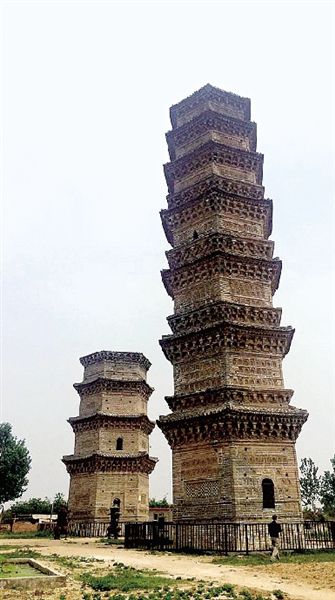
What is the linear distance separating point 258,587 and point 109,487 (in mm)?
24271

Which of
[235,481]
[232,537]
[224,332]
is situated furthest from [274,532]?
[224,332]

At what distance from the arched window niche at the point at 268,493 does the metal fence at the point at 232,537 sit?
0.77 metres

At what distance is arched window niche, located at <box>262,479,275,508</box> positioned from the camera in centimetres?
1732

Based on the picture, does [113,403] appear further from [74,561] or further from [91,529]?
[74,561]

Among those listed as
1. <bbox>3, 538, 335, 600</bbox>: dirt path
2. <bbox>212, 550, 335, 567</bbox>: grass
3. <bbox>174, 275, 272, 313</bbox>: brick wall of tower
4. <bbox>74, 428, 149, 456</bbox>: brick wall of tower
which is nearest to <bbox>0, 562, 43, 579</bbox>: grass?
<bbox>3, 538, 335, 600</bbox>: dirt path

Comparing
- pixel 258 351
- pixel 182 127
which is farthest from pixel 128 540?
pixel 182 127

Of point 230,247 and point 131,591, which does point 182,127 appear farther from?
point 131,591

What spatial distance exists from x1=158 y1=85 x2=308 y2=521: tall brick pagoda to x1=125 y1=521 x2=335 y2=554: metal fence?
0.42 meters

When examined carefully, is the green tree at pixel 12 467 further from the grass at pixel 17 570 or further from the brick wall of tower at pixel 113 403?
the grass at pixel 17 570

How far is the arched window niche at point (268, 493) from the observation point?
17.3 meters

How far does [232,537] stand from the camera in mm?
16109

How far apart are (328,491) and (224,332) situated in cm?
4328

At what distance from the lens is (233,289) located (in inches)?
810

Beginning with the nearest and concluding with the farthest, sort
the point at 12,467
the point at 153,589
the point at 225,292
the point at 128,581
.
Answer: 1. the point at 153,589
2. the point at 128,581
3. the point at 225,292
4. the point at 12,467
